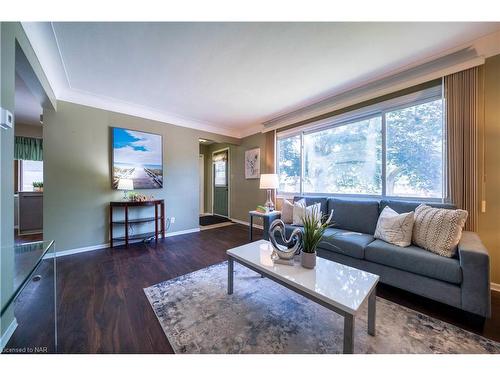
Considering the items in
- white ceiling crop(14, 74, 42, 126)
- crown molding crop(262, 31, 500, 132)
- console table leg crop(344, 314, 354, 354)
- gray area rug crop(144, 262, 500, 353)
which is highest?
white ceiling crop(14, 74, 42, 126)

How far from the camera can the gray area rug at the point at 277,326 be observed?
3.90 ft

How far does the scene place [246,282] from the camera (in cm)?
197

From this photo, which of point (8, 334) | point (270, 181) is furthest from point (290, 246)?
point (8, 334)

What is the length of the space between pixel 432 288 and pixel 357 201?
121cm

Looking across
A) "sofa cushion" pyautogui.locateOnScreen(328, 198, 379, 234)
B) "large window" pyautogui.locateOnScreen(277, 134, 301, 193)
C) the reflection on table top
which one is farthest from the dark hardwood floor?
"large window" pyautogui.locateOnScreen(277, 134, 301, 193)

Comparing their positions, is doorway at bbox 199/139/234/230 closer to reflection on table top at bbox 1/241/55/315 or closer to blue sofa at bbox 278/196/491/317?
blue sofa at bbox 278/196/491/317

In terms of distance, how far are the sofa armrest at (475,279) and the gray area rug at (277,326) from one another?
21 centimetres

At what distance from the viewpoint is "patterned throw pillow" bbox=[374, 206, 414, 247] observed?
1.87 meters

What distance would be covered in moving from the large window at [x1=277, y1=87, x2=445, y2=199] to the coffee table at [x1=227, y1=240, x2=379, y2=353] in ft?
5.76

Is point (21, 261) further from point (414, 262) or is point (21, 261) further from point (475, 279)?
point (475, 279)

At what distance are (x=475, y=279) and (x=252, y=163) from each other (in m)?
3.84

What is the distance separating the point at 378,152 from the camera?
2.69m
